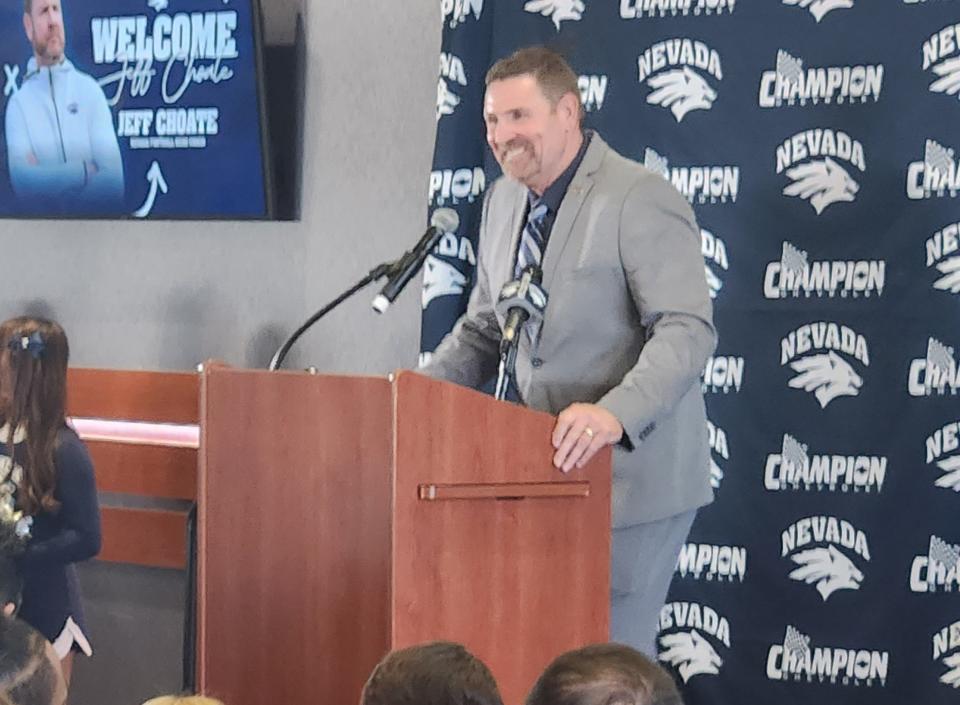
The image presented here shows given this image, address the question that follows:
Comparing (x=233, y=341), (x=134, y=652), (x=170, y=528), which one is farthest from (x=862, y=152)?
(x=134, y=652)

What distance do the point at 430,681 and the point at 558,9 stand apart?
94.4 inches

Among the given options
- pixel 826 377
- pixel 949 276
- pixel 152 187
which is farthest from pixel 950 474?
pixel 152 187

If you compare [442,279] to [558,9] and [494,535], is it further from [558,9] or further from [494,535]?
[494,535]

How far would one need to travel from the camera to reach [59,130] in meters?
4.01

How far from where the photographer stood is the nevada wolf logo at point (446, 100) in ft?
11.6

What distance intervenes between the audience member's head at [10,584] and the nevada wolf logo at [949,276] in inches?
88.6

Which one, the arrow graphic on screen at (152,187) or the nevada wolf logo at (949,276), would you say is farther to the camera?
the arrow graphic on screen at (152,187)

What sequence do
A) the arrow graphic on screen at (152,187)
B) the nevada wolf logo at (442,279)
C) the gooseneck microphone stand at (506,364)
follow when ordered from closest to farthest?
the gooseneck microphone stand at (506,364) → the nevada wolf logo at (442,279) → the arrow graphic on screen at (152,187)

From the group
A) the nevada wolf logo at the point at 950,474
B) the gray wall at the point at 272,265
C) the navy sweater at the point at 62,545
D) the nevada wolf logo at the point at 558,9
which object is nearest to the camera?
the navy sweater at the point at 62,545

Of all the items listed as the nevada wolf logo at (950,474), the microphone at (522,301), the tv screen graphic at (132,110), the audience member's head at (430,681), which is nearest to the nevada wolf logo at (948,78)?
the nevada wolf logo at (950,474)

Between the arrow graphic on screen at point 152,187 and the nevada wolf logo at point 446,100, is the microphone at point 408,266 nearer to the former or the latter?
the nevada wolf logo at point 446,100

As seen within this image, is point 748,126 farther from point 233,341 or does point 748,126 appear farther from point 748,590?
point 233,341

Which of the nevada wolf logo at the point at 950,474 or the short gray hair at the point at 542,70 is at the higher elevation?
the short gray hair at the point at 542,70

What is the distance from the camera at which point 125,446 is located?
3.98 meters
